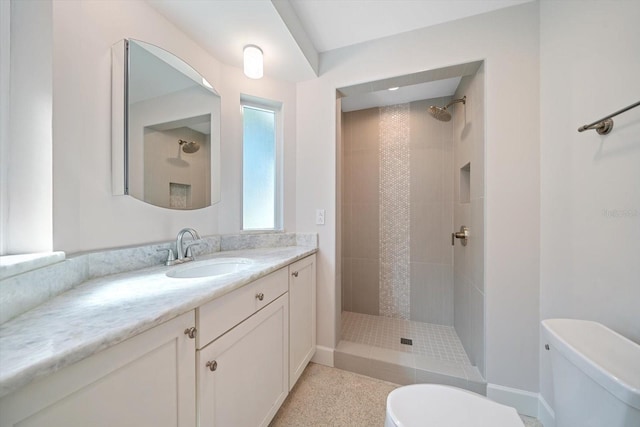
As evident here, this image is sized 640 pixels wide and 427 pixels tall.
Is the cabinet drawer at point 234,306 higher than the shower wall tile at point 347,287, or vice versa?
the cabinet drawer at point 234,306

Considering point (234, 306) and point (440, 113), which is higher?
point (440, 113)

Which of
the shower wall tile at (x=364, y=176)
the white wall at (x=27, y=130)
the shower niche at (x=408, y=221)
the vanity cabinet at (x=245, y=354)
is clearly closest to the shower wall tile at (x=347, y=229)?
the shower niche at (x=408, y=221)

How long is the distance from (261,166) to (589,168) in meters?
1.91

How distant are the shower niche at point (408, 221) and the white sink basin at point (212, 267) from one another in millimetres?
859

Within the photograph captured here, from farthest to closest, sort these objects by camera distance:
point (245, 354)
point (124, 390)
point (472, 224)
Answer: point (472, 224) → point (245, 354) → point (124, 390)

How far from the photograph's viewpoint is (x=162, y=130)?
125 cm

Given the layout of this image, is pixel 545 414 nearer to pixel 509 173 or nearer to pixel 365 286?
pixel 509 173

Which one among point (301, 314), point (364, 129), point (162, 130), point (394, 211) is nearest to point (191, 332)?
point (301, 314)

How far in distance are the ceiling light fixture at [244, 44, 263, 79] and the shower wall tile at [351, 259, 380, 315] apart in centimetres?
197

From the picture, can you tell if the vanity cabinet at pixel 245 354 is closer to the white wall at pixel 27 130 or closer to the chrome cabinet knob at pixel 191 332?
the chrome cabinet knob at pixel 191 332

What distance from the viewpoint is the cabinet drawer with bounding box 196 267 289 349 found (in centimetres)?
76

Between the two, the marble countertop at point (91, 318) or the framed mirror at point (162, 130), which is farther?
the framed mirror at point (162, 130)

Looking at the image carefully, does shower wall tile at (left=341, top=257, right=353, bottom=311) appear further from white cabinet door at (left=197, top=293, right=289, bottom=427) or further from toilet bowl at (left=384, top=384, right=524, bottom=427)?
toilet bowl at (left=384, top=384, right=524, bottom=427)

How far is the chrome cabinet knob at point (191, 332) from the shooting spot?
0.70m
